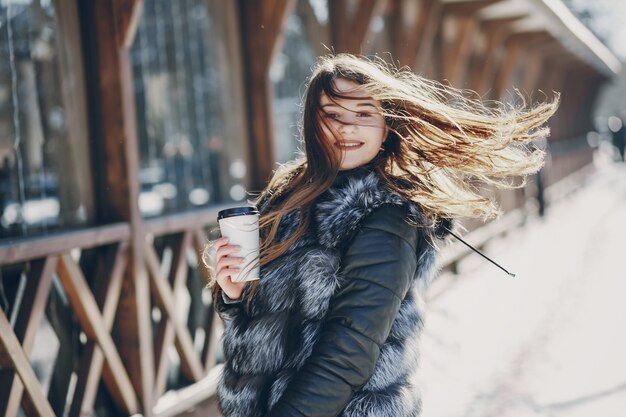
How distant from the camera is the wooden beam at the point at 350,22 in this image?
21.3ft

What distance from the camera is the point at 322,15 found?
682cm

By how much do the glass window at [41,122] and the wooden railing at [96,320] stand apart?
0.21 meters

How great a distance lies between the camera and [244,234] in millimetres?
1844

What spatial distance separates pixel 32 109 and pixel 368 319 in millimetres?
2533

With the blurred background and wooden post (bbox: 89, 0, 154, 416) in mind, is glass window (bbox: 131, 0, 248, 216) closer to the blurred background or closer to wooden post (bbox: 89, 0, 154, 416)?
the blurred background

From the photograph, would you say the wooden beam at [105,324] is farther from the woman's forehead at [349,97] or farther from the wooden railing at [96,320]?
the woman's forehead at [349,97]

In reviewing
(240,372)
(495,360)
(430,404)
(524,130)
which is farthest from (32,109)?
(495,360)

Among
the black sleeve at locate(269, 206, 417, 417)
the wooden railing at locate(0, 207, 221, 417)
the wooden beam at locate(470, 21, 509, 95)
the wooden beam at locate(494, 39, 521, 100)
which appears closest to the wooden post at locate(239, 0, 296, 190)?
the wooden railing at locate(0, 207, 221, 417)

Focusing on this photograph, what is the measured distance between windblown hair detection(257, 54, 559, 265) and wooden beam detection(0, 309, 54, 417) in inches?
61.5

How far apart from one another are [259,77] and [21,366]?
9.35ft

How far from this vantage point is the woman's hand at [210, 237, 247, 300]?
1.85 meters

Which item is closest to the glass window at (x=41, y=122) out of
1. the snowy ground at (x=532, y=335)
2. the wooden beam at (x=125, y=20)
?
the wooden beam at (x=125, y=20)

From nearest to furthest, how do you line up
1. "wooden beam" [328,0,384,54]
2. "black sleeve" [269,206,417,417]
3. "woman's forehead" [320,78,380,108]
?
"black sleeve" [269,206,417,417] → "woman's forehead" [320,78,380,108] → "wooden beam" [328,0,384,54]

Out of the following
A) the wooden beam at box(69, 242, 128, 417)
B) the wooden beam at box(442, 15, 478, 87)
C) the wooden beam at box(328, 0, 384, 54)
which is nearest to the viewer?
the wooden beam at box(69, 242, 128, 417)
